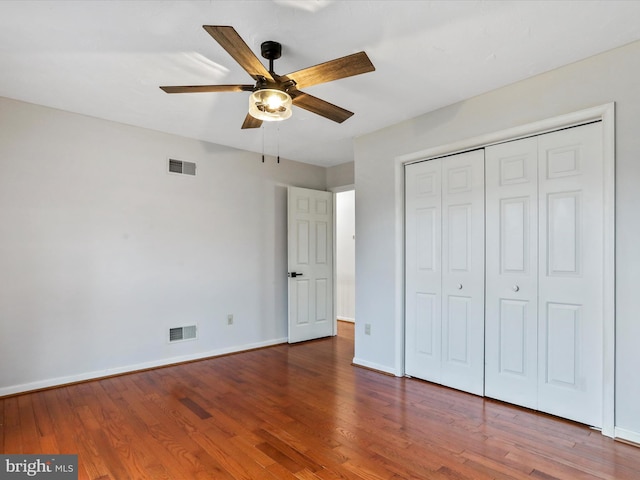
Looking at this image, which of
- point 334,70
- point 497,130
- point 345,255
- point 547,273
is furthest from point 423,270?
point 345,255

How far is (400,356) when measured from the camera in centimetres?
362

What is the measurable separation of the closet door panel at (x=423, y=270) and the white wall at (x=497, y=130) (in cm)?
11

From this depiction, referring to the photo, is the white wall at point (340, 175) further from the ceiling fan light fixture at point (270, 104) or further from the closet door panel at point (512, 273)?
the ceiling fan light fixture at point (270, 104)

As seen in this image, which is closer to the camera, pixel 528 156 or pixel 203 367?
pixel 528 156

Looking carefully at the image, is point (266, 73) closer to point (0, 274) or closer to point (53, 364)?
point (0, 274)

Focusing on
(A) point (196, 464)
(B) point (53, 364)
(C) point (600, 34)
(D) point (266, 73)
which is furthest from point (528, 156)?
(B) point (53, 364)

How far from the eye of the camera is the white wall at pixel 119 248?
3166 millimetres

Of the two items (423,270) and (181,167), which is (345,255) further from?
(181,167)

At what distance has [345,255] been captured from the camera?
7.00m

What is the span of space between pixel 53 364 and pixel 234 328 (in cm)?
184

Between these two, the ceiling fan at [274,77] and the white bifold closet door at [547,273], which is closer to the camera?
the ceiling fan at [274,77]

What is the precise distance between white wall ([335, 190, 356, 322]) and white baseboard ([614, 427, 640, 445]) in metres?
4.61

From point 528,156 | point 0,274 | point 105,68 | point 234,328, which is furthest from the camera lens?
point 234,328

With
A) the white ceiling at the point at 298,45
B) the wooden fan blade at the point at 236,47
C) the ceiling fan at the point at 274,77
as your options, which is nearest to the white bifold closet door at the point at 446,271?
the white ceiling at the point at 298,45
